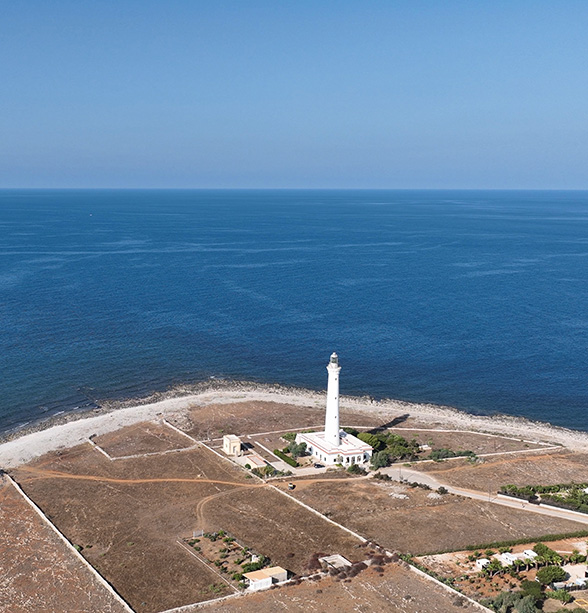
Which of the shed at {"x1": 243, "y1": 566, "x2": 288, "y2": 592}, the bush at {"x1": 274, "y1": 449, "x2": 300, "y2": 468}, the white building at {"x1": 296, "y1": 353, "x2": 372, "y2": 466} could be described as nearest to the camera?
the shed at {"x1": 243, "y1": 566, "x2": 288, "y2": 592}

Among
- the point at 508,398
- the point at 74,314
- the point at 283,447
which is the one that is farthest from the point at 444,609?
the point at 74,314

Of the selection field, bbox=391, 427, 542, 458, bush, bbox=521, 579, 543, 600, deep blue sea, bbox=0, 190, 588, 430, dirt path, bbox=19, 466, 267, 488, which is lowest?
field, bbox=391, 427, 542, 458

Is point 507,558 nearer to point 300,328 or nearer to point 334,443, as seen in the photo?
point 334,443

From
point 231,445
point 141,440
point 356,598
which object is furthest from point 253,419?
point 356,598

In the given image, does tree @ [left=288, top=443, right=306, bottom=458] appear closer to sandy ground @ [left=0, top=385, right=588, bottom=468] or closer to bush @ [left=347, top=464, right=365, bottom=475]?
bush @ [left=347, top=464, right=365, bottom=475]

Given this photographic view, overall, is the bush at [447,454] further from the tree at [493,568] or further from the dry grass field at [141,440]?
the dry grass field at [141,440]

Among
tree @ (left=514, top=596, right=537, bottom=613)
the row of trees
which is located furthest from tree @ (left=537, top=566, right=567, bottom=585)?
the row of trees

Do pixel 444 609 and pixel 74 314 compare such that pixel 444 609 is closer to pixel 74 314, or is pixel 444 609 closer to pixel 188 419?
pixel 188 419
